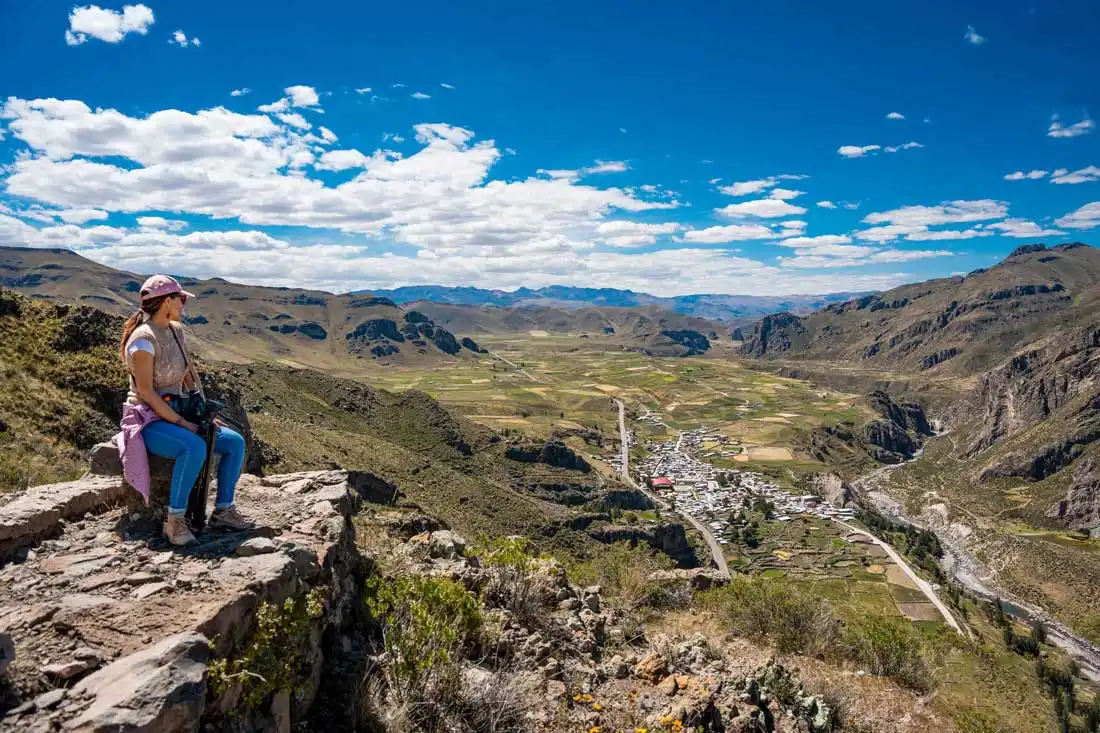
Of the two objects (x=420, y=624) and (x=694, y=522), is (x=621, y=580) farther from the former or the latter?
(x=694, y=522)

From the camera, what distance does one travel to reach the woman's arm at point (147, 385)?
661 cm

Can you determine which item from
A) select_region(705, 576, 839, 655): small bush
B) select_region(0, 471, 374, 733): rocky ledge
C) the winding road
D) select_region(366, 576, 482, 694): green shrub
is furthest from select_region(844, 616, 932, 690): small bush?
the winding road

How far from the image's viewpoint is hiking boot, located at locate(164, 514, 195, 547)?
6684 millimetres

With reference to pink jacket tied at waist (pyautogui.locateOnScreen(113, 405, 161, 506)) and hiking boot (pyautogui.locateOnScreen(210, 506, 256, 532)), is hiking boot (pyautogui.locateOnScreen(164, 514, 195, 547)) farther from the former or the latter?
hiking boot (pyautogui.locateOnScreen(210, 506, 256, 532))

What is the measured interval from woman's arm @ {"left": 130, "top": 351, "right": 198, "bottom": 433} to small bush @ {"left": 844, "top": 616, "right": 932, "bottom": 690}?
1402cm

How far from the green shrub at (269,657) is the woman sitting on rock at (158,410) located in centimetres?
182

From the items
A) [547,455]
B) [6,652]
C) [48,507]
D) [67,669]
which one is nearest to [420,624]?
[67,669]

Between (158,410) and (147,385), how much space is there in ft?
1.03

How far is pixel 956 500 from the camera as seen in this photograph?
13450 cm

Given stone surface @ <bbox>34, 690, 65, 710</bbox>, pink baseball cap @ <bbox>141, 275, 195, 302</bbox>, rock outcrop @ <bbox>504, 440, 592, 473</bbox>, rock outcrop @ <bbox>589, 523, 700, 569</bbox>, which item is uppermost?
pink baseball cap @ <bbox>141, 275, 195, 302</bbox>

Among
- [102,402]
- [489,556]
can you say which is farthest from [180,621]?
[102,402]

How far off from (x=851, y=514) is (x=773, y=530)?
23618mm

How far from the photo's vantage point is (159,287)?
6.93m

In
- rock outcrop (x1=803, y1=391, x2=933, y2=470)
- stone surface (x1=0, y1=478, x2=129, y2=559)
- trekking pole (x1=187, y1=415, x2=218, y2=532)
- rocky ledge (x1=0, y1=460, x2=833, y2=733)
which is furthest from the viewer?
→ rock outcrop (x1=803, y1=391, x2=933, y2=470)
